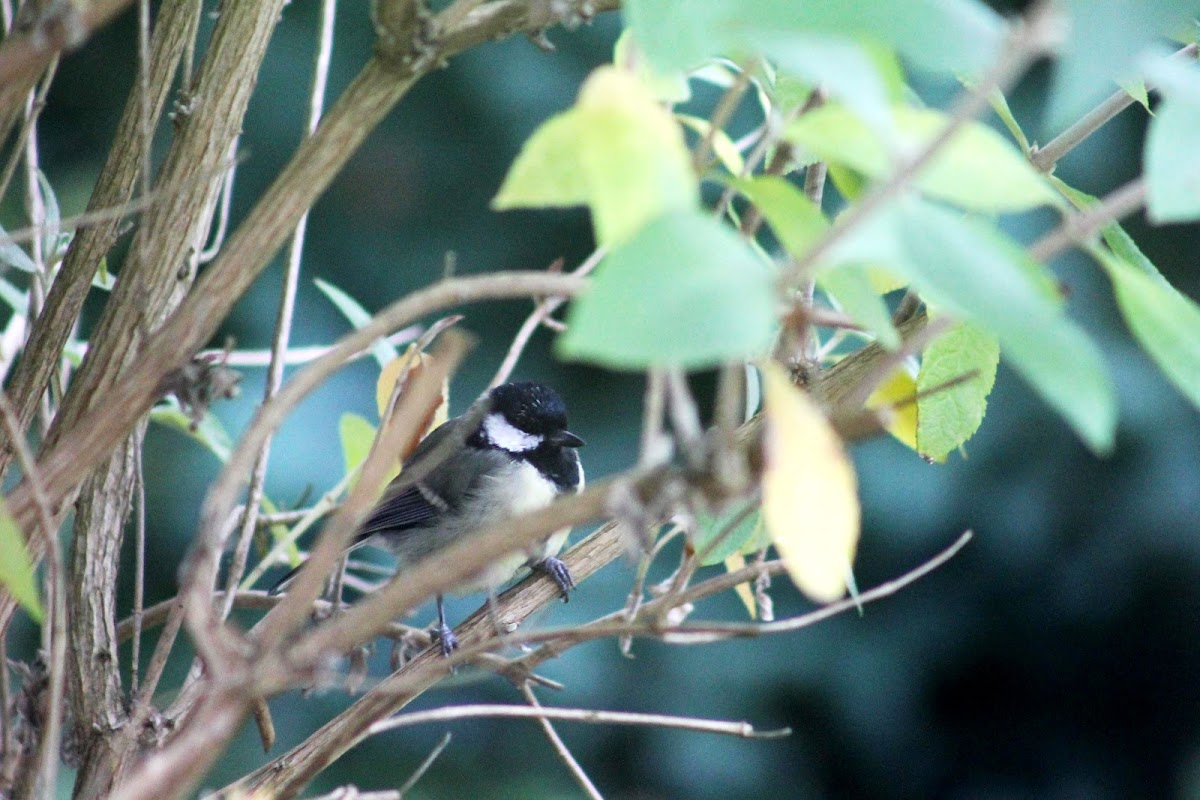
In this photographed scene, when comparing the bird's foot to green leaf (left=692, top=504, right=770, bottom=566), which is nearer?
green leaf (left=692, top=504, right=770, bottom=566)

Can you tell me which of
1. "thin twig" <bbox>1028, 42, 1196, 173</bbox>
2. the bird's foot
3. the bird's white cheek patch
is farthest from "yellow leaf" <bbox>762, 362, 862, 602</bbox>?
the bird's white cheek patch

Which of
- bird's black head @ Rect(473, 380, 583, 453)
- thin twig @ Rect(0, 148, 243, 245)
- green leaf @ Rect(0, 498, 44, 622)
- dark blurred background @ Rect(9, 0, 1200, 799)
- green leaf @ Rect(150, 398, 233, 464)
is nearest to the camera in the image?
green leaf @ Rect(0, 498, 44, 622)

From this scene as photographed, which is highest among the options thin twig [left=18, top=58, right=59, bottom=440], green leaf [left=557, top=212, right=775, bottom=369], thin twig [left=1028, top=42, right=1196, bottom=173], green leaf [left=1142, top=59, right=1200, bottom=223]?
green leaf [left=557, top=212, right=775, bottom=369]

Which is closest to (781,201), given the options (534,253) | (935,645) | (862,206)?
(862,206)

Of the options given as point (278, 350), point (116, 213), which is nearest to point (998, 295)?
point (116, 213)

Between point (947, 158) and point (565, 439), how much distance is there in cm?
157

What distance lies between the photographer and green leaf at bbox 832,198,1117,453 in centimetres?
31

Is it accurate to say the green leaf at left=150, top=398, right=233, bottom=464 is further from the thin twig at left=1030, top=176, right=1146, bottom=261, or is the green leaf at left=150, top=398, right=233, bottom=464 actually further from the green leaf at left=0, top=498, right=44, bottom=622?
the thin twig at left=1030, top=176, right=1146, bottom=261

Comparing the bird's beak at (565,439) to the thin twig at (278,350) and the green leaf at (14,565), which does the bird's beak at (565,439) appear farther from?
the green leaf at (14,565)

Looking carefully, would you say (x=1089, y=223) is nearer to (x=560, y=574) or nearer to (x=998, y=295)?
(x=998, y=295)

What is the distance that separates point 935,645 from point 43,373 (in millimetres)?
1836

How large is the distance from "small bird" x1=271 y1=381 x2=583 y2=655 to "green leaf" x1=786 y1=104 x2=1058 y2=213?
1514mm

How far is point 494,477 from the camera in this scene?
1.95m

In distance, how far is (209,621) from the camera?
14.9 inches
